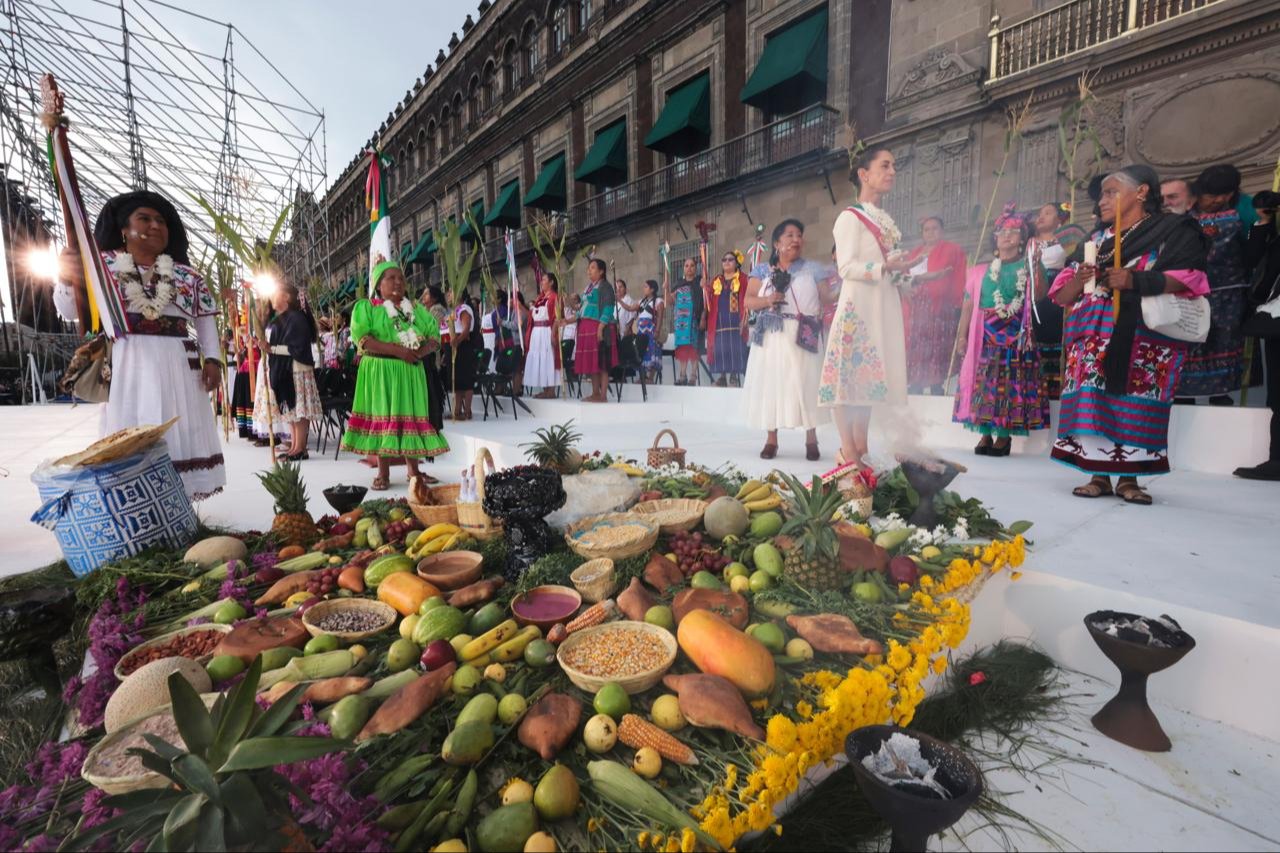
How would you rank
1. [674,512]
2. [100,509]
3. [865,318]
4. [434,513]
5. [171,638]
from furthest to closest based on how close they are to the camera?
1. [865,318]
2. [434,513]
3. [674,512]
4. [100,509]
5. [171,638]

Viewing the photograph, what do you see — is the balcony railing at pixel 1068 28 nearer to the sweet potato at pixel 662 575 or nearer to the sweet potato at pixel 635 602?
the sweet potato at pixel 662 575

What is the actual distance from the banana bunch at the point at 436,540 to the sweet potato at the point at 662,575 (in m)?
0.95

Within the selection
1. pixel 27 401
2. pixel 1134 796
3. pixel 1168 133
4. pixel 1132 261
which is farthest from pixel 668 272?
pixel 27 401

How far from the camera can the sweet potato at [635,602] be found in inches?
75.5

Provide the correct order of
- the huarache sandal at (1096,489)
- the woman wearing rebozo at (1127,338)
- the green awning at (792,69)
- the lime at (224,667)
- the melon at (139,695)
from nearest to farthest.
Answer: the melon at (139,695) < the lime at (224,667) < the woman wearing rebozo at (1127,338) < the huarache sandal at (1096,489) < the green awning at (792,69)

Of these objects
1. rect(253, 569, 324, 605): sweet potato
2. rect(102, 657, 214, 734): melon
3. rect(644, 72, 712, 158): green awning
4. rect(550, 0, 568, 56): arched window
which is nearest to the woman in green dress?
rect(253, 569, 324, 605): sweet potato

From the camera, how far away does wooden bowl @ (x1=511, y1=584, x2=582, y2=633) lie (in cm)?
188

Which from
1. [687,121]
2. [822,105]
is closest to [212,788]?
[822,105]

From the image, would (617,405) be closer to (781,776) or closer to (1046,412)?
(1046,412)

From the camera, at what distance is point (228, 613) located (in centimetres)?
200

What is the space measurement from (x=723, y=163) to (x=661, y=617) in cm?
1308

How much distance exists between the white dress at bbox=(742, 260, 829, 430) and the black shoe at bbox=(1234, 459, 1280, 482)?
2.83 meters

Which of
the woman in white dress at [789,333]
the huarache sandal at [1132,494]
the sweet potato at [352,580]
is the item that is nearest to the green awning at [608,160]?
the woman in white dress at [789,333]

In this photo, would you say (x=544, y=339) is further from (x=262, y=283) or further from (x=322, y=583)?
(x=322, y=583)
